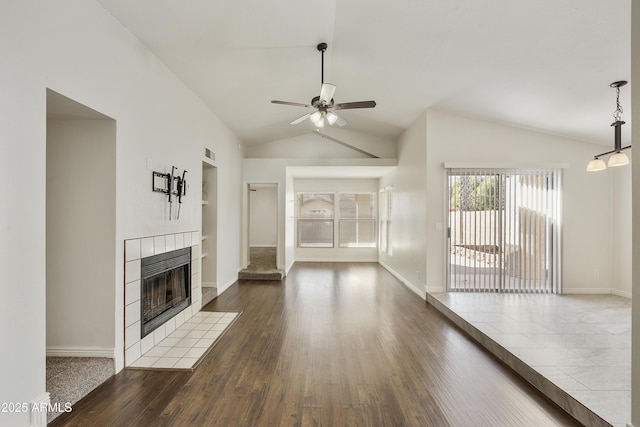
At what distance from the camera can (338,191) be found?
8.68 metres

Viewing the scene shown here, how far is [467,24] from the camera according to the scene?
8.77ft

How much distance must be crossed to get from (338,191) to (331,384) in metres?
6.62

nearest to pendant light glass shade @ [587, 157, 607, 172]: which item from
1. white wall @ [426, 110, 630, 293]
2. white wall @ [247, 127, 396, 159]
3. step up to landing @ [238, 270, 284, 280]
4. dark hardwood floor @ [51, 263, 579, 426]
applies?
white wall @ [426, 110, 630, 293]

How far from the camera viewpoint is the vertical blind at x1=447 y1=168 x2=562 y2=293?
15.3ft

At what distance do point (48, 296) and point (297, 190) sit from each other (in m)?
6.63

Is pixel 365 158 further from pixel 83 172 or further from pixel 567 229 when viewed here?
pixel 83 172

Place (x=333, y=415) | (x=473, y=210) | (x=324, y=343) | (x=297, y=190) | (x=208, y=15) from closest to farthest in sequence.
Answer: (x=333, y=415), (x=208, y=15), (x=324, y=343), (x=473, y=210), (x=297, y=190)

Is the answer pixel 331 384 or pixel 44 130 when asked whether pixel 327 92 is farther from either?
pixel 331 384

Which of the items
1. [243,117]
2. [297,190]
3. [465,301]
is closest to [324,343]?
[465,301]

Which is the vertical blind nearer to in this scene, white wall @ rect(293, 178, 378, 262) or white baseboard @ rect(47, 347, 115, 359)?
white wall @ rect(293, 178, 378, 262)

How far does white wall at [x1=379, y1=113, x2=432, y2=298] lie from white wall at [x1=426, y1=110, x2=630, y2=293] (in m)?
0.15

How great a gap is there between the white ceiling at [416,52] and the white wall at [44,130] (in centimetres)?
36

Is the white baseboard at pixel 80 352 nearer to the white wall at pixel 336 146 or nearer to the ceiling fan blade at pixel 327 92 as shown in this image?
the ceiling fan blade at pixel 327 92

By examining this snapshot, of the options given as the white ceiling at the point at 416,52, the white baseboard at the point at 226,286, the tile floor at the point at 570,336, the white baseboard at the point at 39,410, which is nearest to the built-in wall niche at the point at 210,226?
the white baseboard at the point at 226,286
